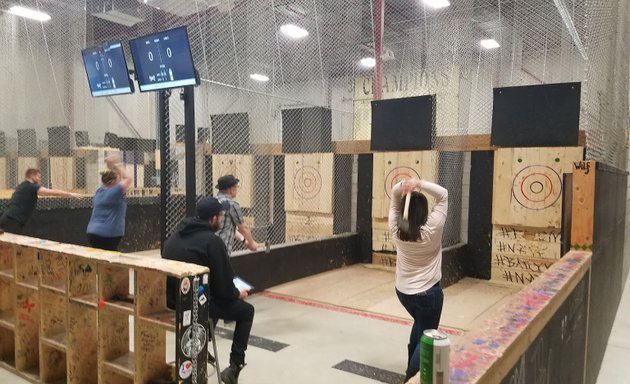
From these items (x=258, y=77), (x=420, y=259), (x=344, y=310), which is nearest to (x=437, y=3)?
(x=258, y=77)

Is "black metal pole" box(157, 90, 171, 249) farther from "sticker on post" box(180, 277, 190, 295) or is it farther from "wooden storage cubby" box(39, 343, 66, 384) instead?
"sticker on post" box(180, 277, 190, 295)

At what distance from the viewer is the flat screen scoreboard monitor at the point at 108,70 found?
181 inches

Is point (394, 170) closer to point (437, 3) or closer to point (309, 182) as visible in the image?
point (309, 182)

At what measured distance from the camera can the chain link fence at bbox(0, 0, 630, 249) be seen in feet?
24.0

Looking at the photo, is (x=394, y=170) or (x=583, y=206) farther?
(x=394, y=170)

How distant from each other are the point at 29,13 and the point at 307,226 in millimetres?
5496

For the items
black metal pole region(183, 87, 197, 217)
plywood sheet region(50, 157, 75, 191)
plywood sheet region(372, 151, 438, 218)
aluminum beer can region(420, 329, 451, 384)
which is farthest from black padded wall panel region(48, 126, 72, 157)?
aluminum beer can region(420, 329, 451, 384)

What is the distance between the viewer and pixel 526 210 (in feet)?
20.3

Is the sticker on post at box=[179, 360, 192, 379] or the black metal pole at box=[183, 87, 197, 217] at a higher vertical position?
the black metal pole at box=[183, 87, 197, 217]

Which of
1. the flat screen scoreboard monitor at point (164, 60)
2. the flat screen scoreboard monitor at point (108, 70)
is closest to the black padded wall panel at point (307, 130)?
the flat screen scoreboard monitor at point (108, 70)

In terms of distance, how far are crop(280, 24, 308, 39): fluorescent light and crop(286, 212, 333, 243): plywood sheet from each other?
2.93 m

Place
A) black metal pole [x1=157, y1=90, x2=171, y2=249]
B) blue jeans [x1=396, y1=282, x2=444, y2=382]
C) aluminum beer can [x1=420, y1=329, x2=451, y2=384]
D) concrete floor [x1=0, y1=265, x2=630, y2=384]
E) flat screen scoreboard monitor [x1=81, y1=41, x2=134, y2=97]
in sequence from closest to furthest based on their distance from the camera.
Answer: aluminum beer can [x1=420, y1=329, x2=451, y2=384], blue jeans [x1=396, y1=282, x2=444, y2=382], concrete floor [x1=0, y1=265, x2=630, y2=384], black metal pole [x1=157, y1=90, x2=171, y2=249], flat screen scoreboard monitor [x1=81, y1=41, x2=134, y2=97]

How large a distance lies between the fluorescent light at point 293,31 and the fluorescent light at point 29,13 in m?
3.81

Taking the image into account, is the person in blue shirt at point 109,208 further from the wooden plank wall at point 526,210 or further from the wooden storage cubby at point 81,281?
the wooden plank wall at point 526,210
